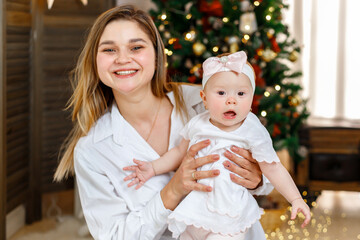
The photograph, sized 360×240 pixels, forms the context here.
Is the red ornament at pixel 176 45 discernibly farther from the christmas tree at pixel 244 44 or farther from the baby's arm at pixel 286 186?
the baby's arm at pixel 286 186

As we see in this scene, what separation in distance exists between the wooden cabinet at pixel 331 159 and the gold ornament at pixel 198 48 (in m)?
1.68

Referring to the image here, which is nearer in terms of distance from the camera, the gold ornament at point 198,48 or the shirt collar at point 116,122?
the shirt collar at point 116,122

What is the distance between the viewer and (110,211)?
1.73 m

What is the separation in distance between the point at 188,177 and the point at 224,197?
0.14 meters

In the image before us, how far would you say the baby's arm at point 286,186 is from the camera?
4.67 ft

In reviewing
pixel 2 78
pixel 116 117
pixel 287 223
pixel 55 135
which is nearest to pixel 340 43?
pixel 287 223

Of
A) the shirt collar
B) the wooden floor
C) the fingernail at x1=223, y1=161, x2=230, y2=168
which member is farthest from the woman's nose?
the wooden floor

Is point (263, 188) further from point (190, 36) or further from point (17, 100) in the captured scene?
point (17, 100)

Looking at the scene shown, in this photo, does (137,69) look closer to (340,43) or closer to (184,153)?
(184,153)

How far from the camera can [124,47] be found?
1.67 m

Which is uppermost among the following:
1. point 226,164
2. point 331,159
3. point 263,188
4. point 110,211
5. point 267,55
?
point 267,55

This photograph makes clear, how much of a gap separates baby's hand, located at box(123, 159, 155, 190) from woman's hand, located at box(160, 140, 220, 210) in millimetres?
92

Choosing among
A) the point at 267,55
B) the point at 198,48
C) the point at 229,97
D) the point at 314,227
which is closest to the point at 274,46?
the point at 267,55

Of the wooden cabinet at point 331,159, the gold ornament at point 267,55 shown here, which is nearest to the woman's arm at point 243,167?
the gold ornament at point 267,55
